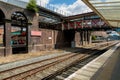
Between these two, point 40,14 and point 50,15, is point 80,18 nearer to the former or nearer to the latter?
point 50,15

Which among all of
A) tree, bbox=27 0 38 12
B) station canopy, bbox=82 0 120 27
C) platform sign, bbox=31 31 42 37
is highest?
tree, bbox=27 0 38 12

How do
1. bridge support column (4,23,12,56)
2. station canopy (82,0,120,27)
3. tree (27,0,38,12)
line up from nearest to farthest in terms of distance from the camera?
station canopy (82,0,120,27)
bridge support column (4,23,12,56)
tree (27,0,38,12)

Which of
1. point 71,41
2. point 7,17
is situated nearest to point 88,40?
point 71,41

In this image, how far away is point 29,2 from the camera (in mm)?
26766

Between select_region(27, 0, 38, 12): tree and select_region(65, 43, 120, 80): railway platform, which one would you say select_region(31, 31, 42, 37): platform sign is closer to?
select_region(27, 0, 38, 12): tree

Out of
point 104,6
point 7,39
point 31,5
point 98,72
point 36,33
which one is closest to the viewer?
point 98,72

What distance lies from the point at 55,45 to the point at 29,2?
1224 cm

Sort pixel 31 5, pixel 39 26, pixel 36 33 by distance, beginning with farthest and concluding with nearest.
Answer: pixel 39 26
pixel 36 33
pixel 31 5

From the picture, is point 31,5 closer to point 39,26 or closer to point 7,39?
point 39,26

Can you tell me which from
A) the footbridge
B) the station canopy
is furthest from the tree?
the station canopy

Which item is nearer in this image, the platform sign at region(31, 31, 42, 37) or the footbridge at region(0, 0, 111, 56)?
the footbridge at region(0, 0, 111, 56)

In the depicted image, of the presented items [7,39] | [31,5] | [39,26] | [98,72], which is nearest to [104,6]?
[98,72]

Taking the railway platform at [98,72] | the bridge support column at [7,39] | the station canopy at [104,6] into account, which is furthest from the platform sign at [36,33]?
the railway platform at [98,72]

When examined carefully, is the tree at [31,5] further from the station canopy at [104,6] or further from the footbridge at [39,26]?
the station canopy at [104,6]
